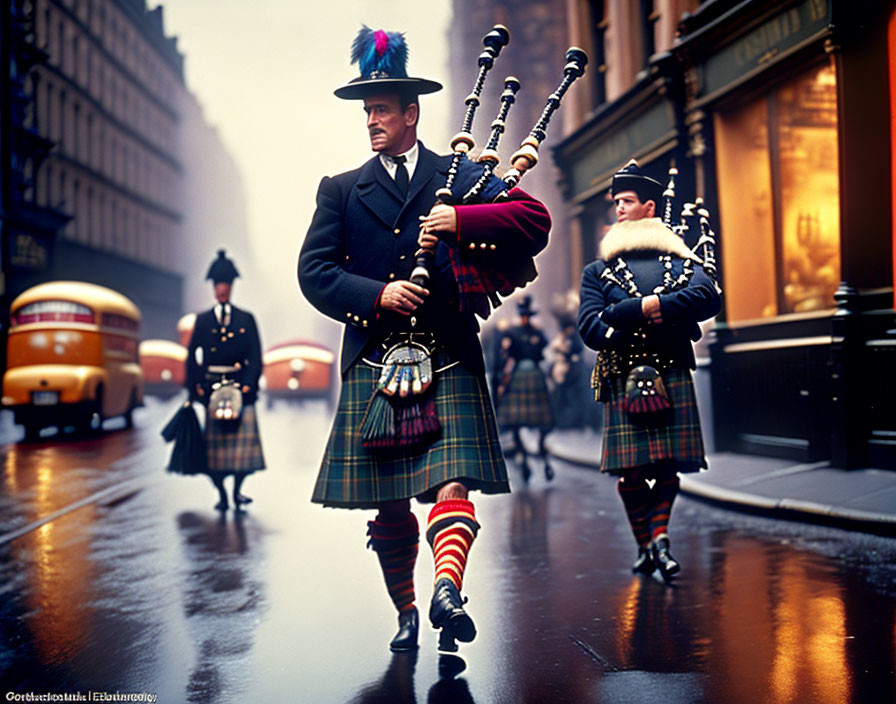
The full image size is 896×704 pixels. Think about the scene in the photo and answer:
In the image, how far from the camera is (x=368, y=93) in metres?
4.02

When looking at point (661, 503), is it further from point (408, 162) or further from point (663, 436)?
point (408, 162)

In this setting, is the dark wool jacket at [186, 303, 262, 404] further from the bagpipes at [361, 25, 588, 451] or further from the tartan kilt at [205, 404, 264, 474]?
the bagpipes at [361, 25, 588, 451]

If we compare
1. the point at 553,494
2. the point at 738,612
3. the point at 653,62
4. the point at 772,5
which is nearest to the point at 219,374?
the point at 553,494

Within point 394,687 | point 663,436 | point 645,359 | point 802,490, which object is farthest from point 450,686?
point 802,490

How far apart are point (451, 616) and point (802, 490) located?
643 cm

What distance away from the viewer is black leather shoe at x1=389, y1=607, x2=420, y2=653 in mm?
4316

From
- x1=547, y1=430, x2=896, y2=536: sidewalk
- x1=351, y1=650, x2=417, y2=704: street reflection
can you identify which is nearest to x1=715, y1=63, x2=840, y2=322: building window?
x1=547, y1=430, x2=896, y2=536: sidewalk

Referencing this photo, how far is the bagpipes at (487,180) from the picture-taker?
3760 mm

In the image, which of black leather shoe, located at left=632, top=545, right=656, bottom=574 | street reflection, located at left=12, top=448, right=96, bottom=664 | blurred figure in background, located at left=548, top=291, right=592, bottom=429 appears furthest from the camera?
blurred figure in background, located at left=548, top=291, right=592, bottom=429

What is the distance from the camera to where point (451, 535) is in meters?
3.55

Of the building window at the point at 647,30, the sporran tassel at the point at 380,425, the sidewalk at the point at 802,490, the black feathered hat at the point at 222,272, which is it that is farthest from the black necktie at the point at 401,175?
the building window at the point at 647,30

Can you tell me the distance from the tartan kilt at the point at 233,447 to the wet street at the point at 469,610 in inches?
17.9

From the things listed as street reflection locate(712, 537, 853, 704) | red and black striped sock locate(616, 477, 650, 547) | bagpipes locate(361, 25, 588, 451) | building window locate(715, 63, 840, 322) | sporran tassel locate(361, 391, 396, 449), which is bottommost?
street reflection locate(712, 537, 853, 704)

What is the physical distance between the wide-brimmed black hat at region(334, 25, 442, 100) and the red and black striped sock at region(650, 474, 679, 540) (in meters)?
2.87
